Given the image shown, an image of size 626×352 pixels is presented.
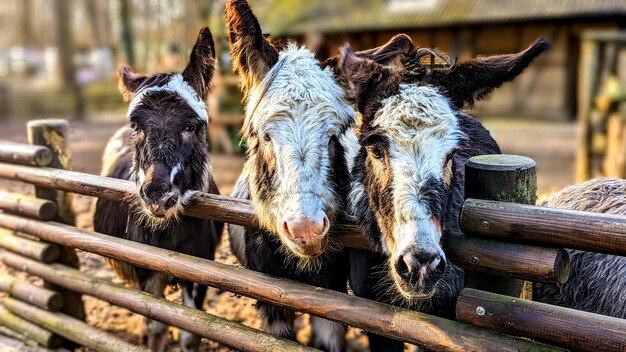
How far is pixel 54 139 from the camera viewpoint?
4391mm

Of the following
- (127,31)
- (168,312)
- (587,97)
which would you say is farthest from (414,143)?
(127,31)

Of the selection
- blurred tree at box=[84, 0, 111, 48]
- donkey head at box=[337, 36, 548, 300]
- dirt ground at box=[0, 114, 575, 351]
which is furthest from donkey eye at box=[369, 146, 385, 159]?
blurred tree at box=[84, 0, 111, 48]

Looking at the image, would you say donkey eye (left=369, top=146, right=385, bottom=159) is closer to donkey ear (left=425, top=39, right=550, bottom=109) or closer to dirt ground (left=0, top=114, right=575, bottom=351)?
donkey ear (left=425, top=39, right=550, bottom=109)

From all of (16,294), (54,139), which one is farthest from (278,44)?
(16,294)

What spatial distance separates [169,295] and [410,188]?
2.79m

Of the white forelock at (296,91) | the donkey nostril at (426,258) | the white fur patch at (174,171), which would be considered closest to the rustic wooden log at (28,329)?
the white fur patch at (174,171)

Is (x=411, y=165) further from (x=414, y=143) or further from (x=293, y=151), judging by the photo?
(x=293, y=151)

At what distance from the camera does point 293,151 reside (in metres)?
2.59

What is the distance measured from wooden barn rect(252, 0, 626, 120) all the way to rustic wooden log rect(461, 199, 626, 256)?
15.3 meters

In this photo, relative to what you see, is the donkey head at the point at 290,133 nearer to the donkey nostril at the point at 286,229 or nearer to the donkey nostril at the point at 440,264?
the donkey nostril at the point at 286,229

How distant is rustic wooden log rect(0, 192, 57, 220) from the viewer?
4258 mm

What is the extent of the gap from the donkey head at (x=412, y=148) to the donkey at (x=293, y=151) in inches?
5.4

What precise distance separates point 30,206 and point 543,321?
364 centimetres

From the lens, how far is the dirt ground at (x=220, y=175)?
4.75 m
